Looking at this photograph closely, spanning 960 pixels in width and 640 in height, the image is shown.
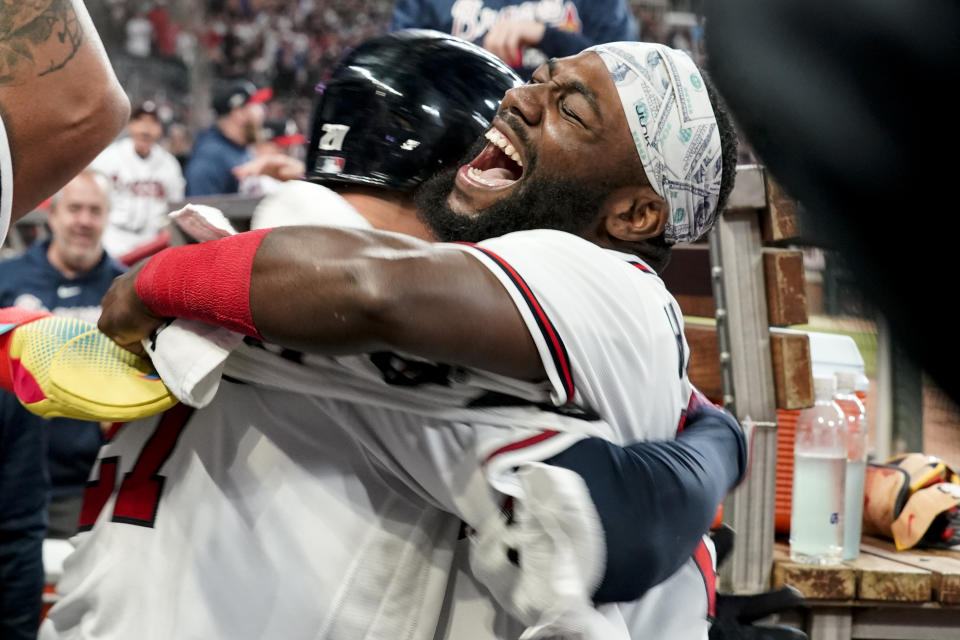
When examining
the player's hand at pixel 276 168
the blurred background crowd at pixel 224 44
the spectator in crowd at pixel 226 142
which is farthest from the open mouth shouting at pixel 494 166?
the blurred background crowd at pixel 224 44

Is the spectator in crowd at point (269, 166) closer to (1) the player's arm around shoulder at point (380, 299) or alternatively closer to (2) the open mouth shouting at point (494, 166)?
(2) the open mouth shouting at point (494, 166)

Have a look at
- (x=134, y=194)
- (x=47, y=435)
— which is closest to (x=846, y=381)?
(x=47, y=435)

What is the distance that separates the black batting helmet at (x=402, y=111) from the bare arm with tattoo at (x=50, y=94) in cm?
40

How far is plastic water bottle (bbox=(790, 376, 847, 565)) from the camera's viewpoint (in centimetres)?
259

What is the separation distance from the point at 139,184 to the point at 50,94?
7.13 m

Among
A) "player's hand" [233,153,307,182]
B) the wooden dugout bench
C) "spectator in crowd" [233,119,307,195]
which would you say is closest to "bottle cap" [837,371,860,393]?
the wooden dugout bench

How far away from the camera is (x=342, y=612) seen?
4.74 ft

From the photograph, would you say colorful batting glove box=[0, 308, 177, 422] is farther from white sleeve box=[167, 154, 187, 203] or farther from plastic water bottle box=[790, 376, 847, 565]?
white sleeve box=[167, 154, 187, 203]

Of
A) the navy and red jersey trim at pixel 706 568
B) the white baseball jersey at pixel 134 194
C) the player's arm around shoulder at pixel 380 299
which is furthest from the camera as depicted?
the white baseball jersey at pixel 134 194

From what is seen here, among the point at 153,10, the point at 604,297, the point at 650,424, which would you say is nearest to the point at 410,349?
the point at 604,297

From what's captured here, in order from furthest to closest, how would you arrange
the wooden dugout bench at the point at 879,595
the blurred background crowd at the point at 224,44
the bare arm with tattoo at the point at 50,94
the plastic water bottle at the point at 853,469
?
the blurred background crowd at the point at 224,44 < the plastic water bottle at the point at 853,469 < the wooden dugout bench at the point at 879,595 < the bare arm with tattoo at the point at 50,94

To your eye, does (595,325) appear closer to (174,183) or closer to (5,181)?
(5,181)

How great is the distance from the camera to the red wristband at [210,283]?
1.26 m

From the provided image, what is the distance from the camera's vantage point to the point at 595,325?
53.0 inches
